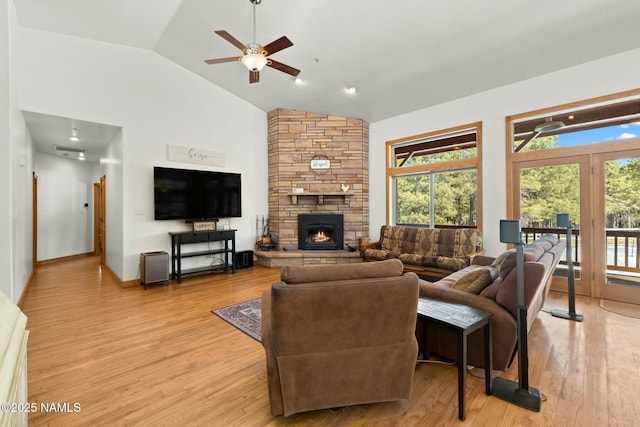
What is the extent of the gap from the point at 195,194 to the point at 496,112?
5201 millimetres

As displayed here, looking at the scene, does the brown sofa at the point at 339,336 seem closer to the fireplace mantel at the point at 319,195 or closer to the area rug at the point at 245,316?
the area rug at the point at 245,316

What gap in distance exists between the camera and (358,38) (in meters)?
3.84

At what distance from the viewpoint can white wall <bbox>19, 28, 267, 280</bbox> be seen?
3.91 meters

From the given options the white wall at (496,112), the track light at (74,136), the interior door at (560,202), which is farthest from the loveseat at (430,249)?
the track light at (74,136)

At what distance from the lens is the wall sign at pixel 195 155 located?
501cm

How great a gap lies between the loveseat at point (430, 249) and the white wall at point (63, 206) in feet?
23.4

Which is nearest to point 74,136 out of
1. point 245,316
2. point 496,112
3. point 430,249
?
point 245,316

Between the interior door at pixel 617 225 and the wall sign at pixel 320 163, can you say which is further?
the wall sign at pixel 320 163

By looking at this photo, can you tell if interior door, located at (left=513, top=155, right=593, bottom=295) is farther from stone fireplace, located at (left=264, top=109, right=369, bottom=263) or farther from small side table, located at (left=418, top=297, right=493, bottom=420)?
stone fireplace, located at (left=264, top=109, right=369, bottom=263)

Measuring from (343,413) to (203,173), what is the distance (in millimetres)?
4579

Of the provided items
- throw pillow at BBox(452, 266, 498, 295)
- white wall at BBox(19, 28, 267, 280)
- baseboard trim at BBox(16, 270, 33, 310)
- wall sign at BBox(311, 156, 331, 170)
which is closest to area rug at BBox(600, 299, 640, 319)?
throw pillow at BBox(452, 266, 498, 295)

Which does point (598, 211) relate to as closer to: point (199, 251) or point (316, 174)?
point (316, 174)

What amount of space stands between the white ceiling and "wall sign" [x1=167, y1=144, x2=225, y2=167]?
1.42 meters

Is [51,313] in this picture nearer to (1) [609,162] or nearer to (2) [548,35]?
(2) [548,35]
